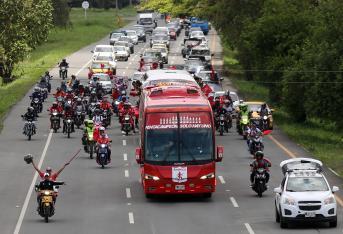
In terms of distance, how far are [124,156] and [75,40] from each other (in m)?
81.8

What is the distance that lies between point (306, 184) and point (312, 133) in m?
26.7

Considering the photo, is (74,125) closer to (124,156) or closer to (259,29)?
(124,156)

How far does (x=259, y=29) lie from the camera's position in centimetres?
6806

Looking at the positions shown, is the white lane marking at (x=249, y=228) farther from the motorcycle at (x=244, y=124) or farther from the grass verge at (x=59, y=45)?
the grass verge at (x=59, y=45)

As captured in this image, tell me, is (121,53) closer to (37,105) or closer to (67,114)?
(37,105)

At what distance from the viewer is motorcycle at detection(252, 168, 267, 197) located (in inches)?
1369

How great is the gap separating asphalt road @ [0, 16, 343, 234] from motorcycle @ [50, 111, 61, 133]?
0.88m

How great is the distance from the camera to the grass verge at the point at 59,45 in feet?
246

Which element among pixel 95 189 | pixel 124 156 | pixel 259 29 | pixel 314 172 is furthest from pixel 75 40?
pixel 314 172

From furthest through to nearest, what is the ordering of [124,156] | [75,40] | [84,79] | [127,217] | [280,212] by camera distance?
1. [75,40]
2. [84,79]
3. [124,156]
4. [127,217]
5. [280,212]

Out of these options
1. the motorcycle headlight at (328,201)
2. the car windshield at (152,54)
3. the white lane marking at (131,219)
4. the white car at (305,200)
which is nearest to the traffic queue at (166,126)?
the white car at (305,200)

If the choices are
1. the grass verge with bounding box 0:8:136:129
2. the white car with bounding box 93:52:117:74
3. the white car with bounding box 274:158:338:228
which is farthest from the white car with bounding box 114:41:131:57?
the white car with bounding box 274:158:338:228

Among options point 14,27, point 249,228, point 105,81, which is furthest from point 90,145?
point 105,81

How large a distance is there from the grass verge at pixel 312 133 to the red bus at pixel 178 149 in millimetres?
7414
